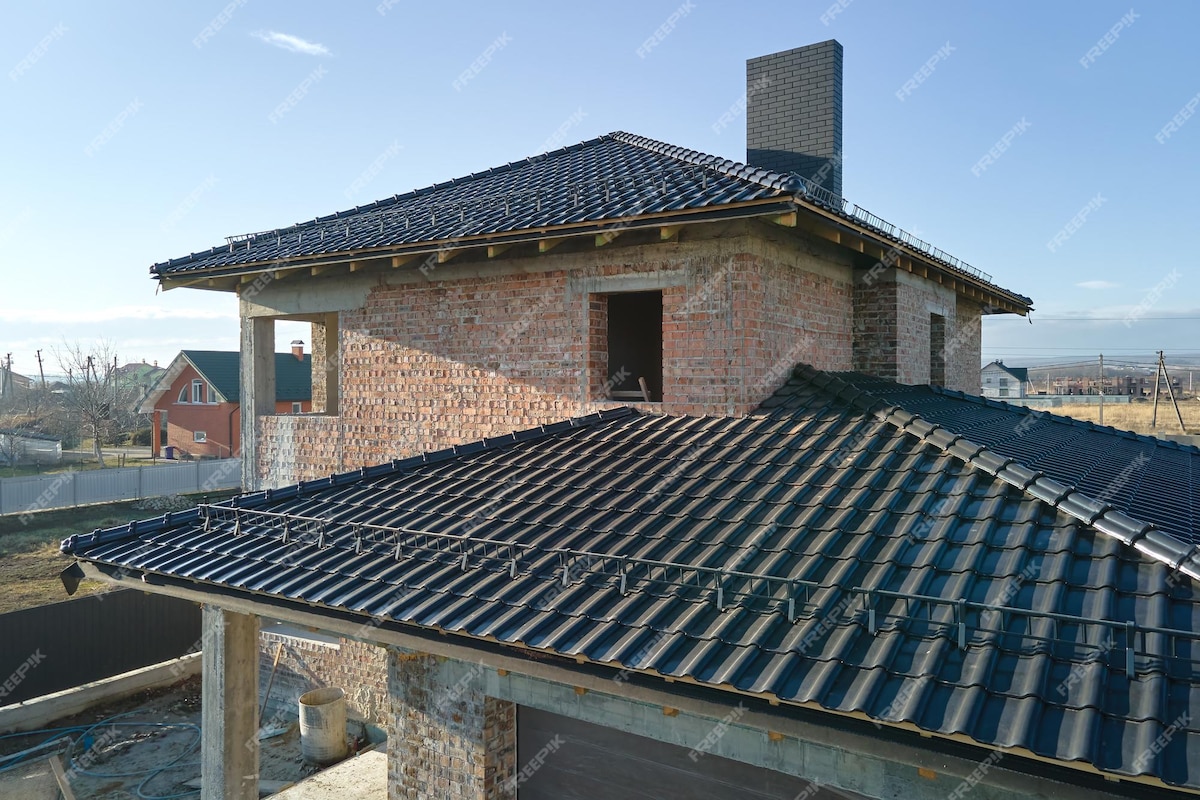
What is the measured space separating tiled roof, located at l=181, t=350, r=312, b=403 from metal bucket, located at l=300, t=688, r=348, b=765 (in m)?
29.2

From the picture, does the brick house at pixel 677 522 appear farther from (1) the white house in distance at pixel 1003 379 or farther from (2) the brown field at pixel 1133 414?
(1) the white house in distance at pixel 1003 379

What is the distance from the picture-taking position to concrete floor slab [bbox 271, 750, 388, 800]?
28.1ft

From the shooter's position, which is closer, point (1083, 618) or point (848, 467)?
point (1083, 618)

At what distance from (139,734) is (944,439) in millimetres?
12051

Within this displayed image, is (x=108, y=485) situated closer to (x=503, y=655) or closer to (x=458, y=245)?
(x=458, y=245)

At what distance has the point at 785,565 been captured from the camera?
425 cm

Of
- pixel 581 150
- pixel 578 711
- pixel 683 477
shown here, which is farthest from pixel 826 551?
pixel 581 150

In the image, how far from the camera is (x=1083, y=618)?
3248 millimetres

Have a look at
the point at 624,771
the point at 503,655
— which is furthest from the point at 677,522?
the point at 624,771

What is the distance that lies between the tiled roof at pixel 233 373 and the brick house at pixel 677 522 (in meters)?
28.8

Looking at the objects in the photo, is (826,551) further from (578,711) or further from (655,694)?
(578,711)

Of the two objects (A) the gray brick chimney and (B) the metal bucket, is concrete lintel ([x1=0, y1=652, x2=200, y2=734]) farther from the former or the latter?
(A) the gray brick chimney

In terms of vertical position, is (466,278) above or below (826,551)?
above

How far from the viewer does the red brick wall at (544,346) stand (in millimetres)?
7031
